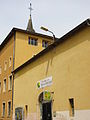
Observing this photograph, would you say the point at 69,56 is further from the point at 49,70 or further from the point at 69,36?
the point at 49,70

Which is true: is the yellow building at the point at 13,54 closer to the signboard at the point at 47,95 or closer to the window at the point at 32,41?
the window at the point at 32,41

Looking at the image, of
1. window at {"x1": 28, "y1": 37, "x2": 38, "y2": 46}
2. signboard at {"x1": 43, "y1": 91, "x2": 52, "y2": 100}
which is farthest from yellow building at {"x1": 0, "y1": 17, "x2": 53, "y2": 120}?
signboard at {"x1": 43, "y1": 91, "x2": 52, "y2": 100}

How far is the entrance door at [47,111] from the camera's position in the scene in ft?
46.4

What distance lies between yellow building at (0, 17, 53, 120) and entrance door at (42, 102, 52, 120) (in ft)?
23.0

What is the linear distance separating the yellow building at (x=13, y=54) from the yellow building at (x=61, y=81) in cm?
456

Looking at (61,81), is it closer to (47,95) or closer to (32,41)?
(47,95)

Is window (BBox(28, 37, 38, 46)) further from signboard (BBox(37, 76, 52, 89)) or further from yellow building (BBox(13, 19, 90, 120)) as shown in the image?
signboard (BBox(37, 76, 52, 89))

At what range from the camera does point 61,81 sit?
43.0 feet

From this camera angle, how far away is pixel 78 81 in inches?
453

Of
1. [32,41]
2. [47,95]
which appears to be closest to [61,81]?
[47,95]

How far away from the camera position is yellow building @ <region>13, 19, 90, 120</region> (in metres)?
11.2

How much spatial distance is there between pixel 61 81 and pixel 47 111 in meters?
2.75

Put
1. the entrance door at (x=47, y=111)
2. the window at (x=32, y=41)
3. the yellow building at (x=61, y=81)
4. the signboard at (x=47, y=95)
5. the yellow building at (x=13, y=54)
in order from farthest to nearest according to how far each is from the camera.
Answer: the window at (x=32, y=41) → the yellow building at (x=13, y=54) → the entrance door at (x=47, y=111) → the signboard at (x=47, y=95) → the yellow building at (x=61, y=81)

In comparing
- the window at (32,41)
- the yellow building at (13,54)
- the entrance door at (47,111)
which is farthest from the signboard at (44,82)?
the window at (32,41)
